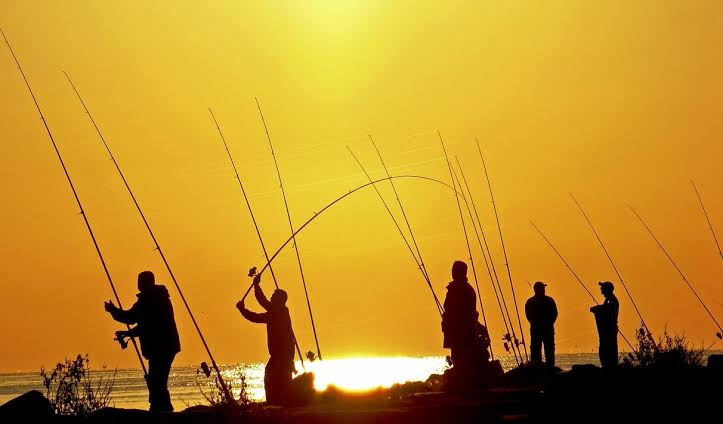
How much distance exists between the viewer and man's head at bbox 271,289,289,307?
13742 millimetres

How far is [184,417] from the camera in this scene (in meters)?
10.4

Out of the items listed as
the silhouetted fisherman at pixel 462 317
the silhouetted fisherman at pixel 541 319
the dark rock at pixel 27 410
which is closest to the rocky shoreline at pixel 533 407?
the dark rock at pixel 27 410

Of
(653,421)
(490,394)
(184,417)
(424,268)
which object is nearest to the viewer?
(653,421)

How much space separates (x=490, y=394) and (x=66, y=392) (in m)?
5.62

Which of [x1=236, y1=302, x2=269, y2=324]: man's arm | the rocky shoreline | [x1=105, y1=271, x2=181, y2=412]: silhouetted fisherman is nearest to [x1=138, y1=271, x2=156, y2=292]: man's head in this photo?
[x1=105, y1=271, x2=181, y2=412]: silhouetted fisherman

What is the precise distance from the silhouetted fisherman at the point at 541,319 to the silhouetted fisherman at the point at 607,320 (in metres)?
1.36

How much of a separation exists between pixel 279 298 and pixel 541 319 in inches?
251

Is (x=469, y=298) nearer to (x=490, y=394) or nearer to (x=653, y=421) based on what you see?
(x=490, y=394)

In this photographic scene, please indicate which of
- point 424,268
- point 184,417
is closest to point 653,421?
point 184,417

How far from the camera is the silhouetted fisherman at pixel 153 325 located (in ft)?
43.7

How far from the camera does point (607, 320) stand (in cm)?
1694

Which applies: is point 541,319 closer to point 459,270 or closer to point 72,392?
point 459,270

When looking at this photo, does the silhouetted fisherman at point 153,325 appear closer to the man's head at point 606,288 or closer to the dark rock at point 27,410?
the dark rock at point 27,410

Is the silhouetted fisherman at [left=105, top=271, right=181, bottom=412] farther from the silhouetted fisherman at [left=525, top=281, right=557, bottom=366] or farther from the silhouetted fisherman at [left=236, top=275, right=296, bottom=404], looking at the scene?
the silhouetted fisherman at [left=525, top=281, right=557, bottom=366]
